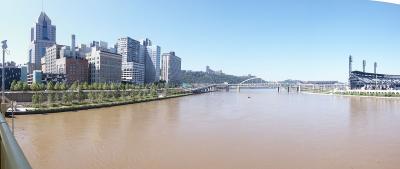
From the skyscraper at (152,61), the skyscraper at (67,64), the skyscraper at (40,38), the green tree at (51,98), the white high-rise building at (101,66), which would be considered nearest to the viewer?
the green tree at (51,98)

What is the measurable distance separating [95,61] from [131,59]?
44.3 feet

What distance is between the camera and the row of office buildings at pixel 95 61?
31.2 metres

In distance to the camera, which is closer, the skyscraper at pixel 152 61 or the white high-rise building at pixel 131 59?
the white high-rise building at pixel 131 59

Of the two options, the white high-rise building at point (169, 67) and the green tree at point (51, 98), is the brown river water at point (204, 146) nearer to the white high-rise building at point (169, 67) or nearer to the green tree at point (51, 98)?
the green tree at point (51, 98)

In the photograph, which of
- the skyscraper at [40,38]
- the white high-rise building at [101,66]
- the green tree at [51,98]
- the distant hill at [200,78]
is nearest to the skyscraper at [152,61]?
the distant hill at [200,78]

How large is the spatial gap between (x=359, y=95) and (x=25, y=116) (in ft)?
98.9

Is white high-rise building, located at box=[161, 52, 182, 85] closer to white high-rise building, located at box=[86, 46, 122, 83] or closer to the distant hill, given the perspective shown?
the distant hill

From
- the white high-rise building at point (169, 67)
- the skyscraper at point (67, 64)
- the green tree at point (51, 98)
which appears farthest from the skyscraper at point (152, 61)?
the green tree at point (51, 98)

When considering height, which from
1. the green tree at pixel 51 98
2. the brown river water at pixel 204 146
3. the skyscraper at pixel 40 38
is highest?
the skyscraper at pixel 40 38

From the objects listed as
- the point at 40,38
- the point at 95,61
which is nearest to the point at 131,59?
the point at 40,38

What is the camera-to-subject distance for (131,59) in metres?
47.4

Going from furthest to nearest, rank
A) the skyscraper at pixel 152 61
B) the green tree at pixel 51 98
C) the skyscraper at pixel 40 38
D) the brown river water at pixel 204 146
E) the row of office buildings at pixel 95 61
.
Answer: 1. the skyscraper at pixel 152 61
2. the skyscraper at pixel 40 38
3. the row of office buildings at pixel 95 61
4. the green tree at pixel 51 98
5. the brown river water at pixel 204 146

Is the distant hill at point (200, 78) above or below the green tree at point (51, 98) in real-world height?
above

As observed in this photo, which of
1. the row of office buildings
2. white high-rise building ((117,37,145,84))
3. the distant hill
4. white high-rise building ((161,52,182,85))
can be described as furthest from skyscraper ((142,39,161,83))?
the distant hill
